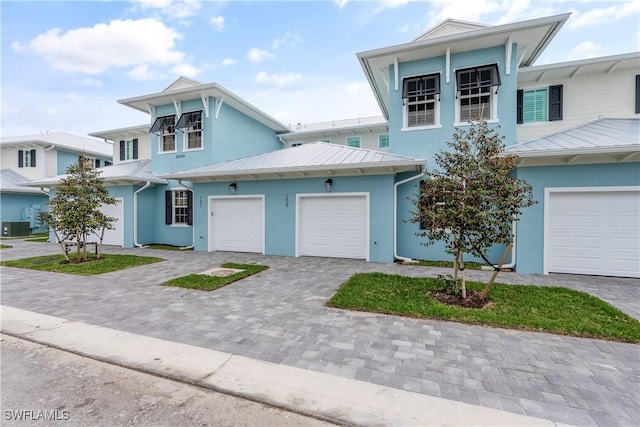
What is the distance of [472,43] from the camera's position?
29.2 feet

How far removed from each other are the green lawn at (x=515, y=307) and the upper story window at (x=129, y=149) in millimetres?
16535

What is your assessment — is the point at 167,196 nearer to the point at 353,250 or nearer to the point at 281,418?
the point at 353,250

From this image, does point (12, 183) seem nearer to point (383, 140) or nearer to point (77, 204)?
point (77, 204)

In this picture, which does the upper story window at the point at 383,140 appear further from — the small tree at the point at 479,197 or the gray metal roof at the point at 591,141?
the small tree at the point at 479,197

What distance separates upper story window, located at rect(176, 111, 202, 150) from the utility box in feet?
45.5

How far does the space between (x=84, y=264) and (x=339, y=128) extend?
42.1ft

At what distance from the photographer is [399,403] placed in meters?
2.48

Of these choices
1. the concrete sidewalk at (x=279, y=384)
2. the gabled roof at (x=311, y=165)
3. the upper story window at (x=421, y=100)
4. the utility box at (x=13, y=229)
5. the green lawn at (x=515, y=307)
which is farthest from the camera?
the utility box at (x=13, y=229)

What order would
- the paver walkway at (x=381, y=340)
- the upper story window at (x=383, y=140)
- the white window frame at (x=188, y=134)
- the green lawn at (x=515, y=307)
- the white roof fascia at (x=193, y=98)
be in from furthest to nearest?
the upper story window at (x=383, y=140) < the white window frame at (x=188, y=134) < the white roof fascia at (x=193, y=98) < the green lawn at (x=515, y=307) < the paver walkway at (x=381, y=340)

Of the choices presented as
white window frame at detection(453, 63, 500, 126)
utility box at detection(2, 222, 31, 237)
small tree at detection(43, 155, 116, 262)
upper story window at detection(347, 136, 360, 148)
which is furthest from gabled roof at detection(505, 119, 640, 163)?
utility box at detection(2, 222, 31, 237)

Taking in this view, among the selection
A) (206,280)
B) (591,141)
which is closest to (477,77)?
(591,141)

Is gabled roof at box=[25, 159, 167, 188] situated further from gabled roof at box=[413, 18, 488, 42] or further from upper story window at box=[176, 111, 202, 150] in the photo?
gabled roof at box=[413, 18, 488, 42]

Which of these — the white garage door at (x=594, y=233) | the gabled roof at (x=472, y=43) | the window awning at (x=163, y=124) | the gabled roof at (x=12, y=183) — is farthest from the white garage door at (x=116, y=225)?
the white garage door at (x=594, y=233)

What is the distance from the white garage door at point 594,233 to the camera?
6.84 meters
